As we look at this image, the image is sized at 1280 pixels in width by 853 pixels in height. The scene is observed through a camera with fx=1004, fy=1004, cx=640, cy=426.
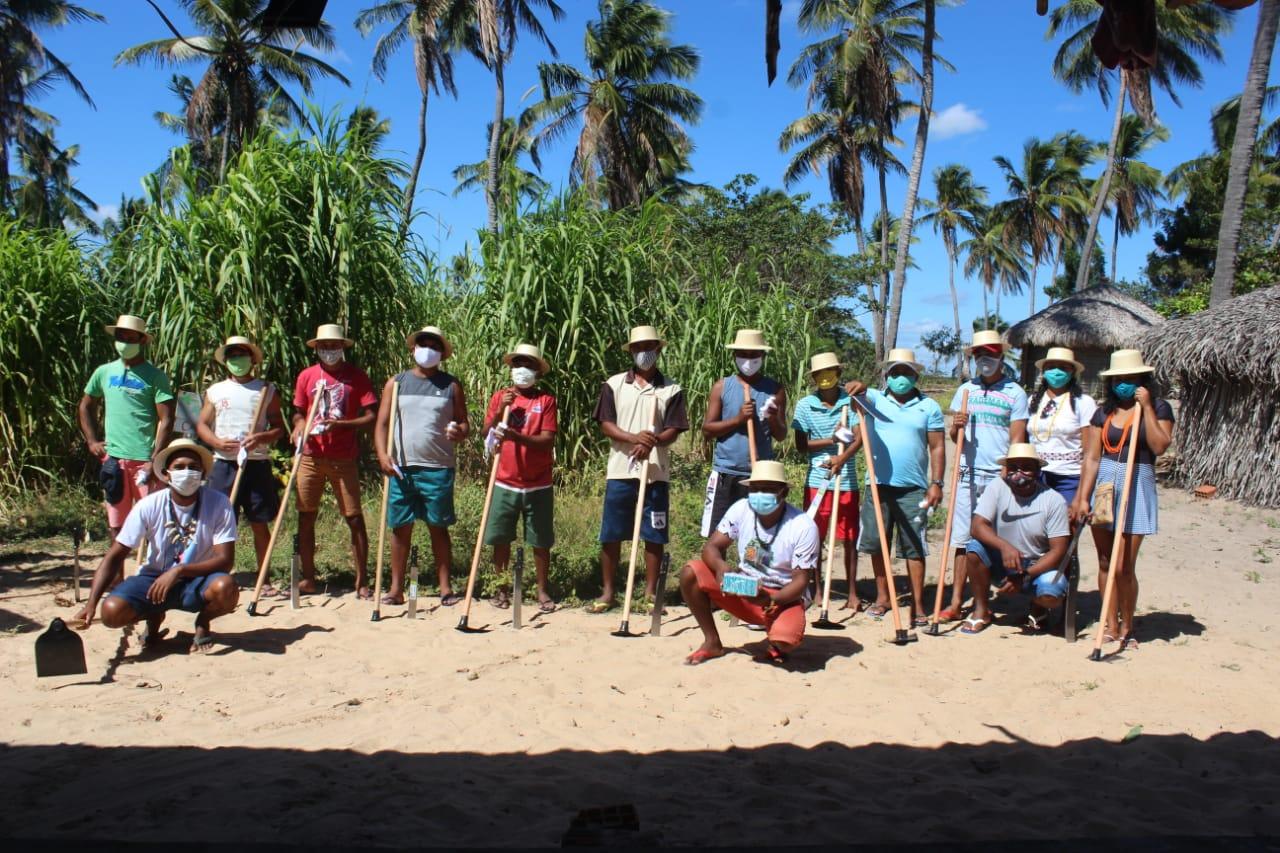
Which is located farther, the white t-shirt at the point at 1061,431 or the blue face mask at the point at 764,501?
the white t-shirt at the point at 1061,431

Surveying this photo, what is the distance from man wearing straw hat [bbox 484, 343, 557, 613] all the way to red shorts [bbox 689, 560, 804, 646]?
139cm

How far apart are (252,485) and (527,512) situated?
180cm

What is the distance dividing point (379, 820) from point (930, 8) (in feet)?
59.7

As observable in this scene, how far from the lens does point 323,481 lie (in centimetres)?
668

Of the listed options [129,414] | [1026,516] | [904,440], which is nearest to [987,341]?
[904,440]

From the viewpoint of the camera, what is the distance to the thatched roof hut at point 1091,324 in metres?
20.2

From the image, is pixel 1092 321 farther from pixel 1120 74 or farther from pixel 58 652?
pixel 58 652

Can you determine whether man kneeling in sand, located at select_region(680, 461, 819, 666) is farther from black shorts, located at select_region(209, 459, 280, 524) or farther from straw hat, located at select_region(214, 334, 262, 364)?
straw hat, located at select_region(214, 334, 262, 364)

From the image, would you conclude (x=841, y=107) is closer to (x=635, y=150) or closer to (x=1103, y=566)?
(x=635, y=150)

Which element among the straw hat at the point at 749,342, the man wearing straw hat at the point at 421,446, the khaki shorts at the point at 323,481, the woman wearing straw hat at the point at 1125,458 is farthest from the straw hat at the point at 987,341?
the khaki shorts at the point at 323,481

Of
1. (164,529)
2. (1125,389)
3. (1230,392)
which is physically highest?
(1230,392)

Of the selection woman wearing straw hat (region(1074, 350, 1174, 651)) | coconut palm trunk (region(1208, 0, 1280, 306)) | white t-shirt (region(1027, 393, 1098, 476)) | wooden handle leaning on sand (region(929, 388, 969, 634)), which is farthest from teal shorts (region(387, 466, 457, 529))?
coconut palm trunk (region(1208, 0, 1280, 306))

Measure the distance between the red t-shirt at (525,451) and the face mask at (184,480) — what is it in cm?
177

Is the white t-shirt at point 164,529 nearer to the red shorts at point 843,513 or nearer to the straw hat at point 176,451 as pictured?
the straw hat at point 176,451
